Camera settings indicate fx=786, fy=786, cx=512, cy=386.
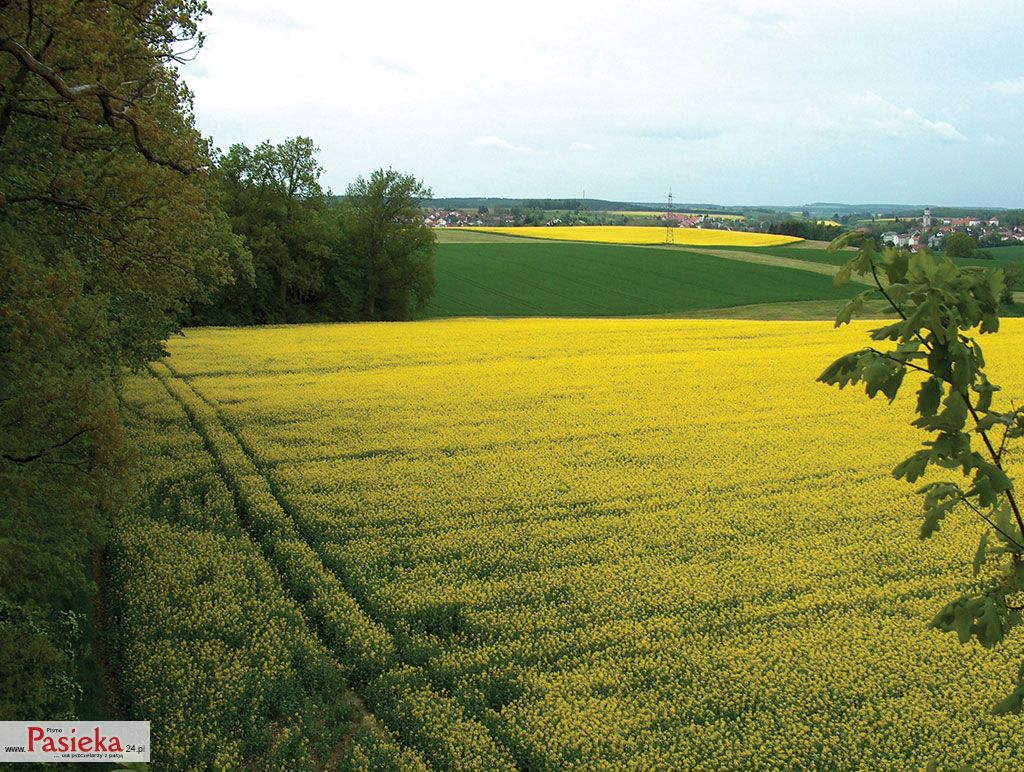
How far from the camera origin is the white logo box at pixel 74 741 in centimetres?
669

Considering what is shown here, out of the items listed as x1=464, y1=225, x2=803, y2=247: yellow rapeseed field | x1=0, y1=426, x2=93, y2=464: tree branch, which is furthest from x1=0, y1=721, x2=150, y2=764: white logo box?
x1=464, y1=225, x2=803, y2=247: yellow rapeseed field

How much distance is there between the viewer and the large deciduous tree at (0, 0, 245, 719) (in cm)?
762

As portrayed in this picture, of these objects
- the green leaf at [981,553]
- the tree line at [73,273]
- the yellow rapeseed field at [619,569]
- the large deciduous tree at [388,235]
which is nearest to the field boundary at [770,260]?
the large deciduous tree at [388,235]

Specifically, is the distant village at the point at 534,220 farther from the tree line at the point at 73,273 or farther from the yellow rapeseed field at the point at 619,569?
the tree line at the point at 73,273

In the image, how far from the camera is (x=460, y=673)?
351 inches

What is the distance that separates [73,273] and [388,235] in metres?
47.7

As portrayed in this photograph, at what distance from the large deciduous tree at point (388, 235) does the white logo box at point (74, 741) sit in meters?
48.8

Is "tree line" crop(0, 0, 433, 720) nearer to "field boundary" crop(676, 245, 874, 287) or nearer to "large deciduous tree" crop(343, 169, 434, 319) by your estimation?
"large deciduous tree" crop(343, 169, 434, 319)

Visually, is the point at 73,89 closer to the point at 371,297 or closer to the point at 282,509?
the point at 282,509

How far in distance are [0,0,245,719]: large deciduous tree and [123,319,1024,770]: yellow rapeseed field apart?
1809 millimetres

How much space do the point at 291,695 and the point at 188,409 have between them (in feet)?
47.6

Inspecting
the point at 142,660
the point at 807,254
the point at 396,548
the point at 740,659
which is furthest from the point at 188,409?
the point at 807,254

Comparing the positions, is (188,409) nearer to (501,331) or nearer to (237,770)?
(237,770)

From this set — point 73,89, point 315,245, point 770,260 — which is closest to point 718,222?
point 770,260
